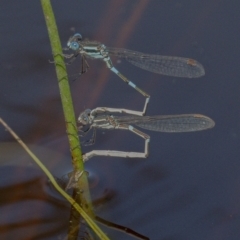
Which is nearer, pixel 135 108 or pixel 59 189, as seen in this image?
pixel 59 189

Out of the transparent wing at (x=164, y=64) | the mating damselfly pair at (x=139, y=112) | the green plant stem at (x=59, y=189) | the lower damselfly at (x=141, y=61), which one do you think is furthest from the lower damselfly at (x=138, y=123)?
the transparent wing at (x=164, y=64)

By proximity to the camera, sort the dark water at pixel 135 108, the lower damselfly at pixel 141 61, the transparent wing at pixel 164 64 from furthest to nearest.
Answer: the transparent wing at pixel 164 64, the lower damselfly at pixel 141 61, the dark water at pixel 135 108

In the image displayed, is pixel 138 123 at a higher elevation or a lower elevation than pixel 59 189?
higher

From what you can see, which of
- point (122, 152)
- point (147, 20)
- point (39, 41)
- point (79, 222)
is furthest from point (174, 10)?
point (79, 222)

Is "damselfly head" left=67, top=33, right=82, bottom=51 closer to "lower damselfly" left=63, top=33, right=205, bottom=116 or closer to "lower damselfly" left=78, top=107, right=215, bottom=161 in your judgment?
"lower damselfly" left=63, top=33, right=205, bottom=116

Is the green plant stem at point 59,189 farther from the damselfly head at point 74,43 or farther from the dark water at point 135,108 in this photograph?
the damselfly head at point 74,43

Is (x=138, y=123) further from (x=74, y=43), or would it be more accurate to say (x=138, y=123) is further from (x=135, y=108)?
(x=74, y=43)

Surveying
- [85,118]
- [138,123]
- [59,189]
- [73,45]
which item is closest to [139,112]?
[138,123]

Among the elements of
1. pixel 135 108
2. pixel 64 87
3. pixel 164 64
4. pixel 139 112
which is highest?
pixel 164 64
